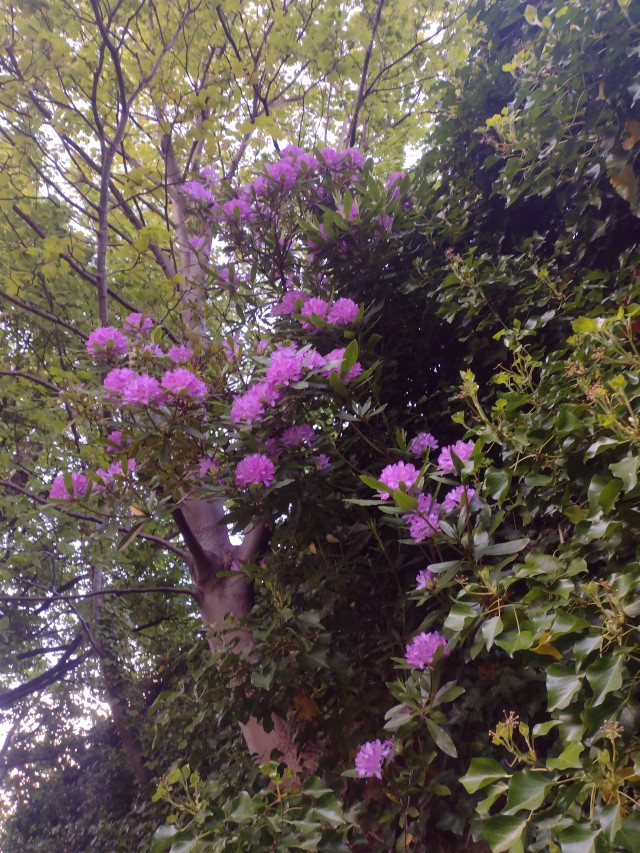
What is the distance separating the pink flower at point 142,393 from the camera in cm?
159

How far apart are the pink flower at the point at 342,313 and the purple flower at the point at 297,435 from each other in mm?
372

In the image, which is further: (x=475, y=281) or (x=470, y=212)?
(x=470, y=212)

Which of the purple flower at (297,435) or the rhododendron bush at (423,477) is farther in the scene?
the purple flower at (297,435)

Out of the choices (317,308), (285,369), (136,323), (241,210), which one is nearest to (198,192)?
(241,210)

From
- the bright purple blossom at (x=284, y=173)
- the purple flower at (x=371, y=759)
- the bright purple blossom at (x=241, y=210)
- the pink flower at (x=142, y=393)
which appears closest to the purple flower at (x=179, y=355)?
the pink flower at (x=142, y=393)

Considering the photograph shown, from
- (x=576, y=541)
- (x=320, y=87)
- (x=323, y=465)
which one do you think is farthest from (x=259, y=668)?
(x=320, y=87)

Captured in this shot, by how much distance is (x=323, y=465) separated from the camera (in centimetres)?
172

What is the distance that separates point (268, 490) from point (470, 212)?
1333 millimetres

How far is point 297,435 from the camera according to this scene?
1660 mm

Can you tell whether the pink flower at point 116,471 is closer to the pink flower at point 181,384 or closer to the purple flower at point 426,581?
the pink flower at point 181,384

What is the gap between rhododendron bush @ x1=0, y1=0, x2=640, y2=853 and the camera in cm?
96

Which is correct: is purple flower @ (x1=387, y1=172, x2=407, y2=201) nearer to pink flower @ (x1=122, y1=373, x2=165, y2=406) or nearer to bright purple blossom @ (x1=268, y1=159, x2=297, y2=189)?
bright purple blossom @ (x1=268, y1=159, x2=297, y2=189)

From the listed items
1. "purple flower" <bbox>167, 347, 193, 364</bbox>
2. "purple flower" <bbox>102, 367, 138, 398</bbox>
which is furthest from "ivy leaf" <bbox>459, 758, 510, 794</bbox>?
"purple flower" <bbox>167, 347, 193, 364</bbox>

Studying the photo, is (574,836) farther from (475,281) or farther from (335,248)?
(335,248)
